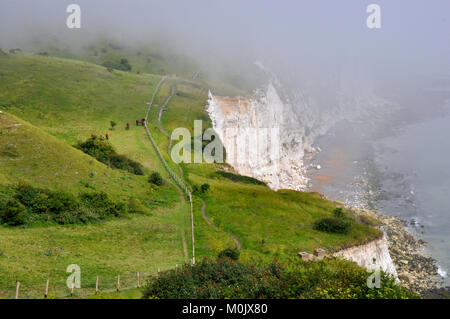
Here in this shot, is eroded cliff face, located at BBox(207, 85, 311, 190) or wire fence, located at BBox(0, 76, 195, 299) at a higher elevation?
eroded cliff face, located at BBox(207, 85, 311, 190)

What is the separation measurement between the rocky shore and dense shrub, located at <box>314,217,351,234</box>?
44.2ft

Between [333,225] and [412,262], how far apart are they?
21481 mm

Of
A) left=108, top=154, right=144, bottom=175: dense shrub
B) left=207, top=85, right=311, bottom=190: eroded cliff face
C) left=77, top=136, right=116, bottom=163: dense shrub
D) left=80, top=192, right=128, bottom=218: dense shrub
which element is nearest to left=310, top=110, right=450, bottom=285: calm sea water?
left=207, top=85, right=311, bottom=190: eroded cliff face

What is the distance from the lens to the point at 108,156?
43.4 meters

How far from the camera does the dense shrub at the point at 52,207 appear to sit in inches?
1020

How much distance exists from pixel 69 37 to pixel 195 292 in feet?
419

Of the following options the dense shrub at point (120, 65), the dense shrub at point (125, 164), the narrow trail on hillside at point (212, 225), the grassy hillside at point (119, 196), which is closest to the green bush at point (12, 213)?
the grassy hillside at point (119, 196)

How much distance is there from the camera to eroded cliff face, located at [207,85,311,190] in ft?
245

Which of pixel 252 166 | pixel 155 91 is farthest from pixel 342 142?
pixel 155 91

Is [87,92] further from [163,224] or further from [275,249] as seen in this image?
[275,249]

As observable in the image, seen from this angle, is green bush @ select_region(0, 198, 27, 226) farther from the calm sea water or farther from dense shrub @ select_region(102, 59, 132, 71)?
dense shrub @ select_region(102, 59, 132, 71)

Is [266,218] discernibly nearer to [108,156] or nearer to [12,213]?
[108,156]

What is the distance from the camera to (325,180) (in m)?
84.7

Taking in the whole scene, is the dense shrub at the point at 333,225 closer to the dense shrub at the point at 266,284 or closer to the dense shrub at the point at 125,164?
the dense shrub at the point at 266,284
